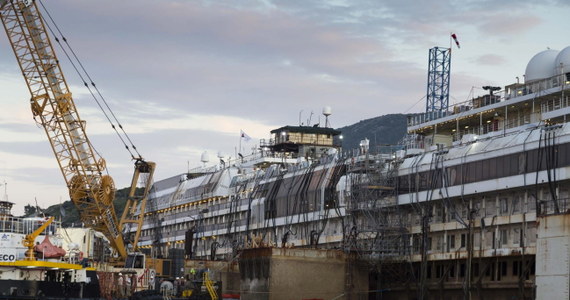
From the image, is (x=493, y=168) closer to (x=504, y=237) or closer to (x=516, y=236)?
(x=504, y=237)

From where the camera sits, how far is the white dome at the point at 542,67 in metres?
101

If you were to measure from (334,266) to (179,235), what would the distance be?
61718 millimetres

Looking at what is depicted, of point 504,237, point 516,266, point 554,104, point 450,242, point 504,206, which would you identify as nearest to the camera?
point 516,266

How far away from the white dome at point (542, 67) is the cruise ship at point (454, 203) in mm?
136

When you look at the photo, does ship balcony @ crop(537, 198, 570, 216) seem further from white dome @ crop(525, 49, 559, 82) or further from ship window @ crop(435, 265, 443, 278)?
→ white dome @ crop(525, 49, 559, 82)

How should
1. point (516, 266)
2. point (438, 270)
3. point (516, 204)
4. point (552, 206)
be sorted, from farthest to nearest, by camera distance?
point (438, 270)
point (516, 204)
point (516, 266)
point (552, 206)

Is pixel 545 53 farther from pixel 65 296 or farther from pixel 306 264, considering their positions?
pixel 65 296

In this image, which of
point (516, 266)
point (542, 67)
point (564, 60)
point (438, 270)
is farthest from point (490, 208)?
point (542, 67)

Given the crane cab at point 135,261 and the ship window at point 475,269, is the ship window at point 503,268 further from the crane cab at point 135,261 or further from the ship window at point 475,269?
the crane cab at point 135,261

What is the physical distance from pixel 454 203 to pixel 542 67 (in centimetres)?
1914

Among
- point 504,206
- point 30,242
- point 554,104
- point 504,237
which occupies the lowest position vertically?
point 30,242

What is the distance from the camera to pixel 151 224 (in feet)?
537

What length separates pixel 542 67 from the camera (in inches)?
3996

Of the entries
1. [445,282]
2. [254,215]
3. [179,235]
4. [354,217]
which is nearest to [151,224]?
[179,235]
